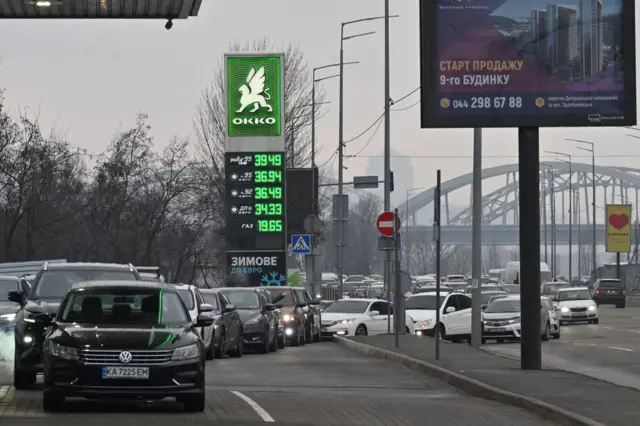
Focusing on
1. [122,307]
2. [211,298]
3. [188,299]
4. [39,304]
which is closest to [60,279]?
[39,304]

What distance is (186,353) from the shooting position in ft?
51.6

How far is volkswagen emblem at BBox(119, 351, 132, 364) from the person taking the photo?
1538 cm

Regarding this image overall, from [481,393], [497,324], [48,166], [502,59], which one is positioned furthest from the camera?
[48,166]

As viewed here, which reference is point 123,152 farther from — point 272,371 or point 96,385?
point 96,385

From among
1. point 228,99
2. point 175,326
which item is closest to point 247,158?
point 228,99

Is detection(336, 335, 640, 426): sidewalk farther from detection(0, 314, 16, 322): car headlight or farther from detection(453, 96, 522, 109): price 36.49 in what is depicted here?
detection(0, 314, 16, 322): car headlight

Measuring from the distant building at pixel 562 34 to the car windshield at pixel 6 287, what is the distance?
10.2 meters

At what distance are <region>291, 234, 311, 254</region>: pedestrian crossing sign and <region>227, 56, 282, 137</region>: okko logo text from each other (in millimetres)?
4248

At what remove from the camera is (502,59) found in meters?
22.4

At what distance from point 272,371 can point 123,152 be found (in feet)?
128

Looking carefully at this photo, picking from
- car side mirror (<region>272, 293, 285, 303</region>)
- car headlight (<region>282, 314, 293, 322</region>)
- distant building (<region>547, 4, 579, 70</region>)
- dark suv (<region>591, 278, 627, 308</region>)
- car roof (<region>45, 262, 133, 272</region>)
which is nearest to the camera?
car roof (<region>45, 262, 133, 272</region>)

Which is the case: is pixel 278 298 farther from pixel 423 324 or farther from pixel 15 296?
pixel 15 296

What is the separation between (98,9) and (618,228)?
96.3 m

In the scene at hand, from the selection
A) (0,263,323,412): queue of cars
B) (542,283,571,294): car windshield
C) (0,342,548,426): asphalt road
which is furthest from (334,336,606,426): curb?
(542,283,571,294): car windshield
